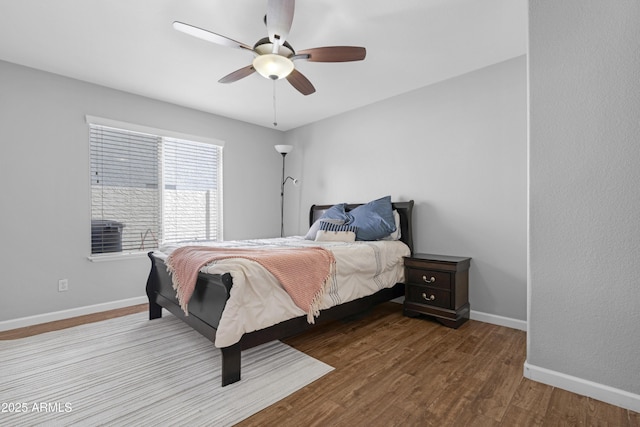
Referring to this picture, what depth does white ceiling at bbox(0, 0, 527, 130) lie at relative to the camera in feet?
6.81

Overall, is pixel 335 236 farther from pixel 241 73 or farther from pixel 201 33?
pixel 201 33

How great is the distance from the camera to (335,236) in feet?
11.1

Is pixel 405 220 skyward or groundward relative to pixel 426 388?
skyward

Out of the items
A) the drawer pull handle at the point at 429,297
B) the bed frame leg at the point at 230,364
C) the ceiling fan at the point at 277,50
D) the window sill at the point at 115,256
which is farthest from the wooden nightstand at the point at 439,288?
the window sill at the point at 115,256

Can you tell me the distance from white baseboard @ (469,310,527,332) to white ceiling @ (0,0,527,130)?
2511 mm

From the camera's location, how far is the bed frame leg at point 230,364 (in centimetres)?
181

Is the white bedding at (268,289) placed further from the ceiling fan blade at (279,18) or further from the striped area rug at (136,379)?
the ceiling fan blade at (279,18)

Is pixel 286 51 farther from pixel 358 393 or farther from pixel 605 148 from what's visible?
pixel 358 393

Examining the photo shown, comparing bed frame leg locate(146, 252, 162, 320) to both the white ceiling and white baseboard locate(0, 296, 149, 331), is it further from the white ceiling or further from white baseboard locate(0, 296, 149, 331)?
the white ceiling

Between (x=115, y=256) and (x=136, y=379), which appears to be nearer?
(x=136, y=379)

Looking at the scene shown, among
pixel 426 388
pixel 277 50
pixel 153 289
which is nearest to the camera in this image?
pixel 426 388

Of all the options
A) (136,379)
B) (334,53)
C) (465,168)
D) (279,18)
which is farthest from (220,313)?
(465,168)

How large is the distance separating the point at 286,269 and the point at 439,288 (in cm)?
164

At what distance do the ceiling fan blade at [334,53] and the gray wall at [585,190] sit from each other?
3.64ft
